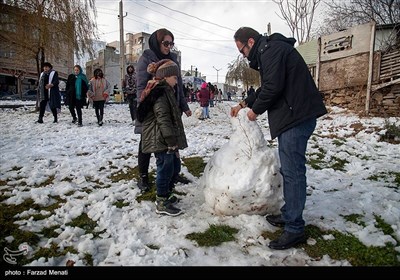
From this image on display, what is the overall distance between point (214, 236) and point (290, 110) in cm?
133

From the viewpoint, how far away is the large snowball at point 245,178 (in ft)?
9.35

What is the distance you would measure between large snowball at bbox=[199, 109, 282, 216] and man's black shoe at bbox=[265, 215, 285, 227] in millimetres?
83

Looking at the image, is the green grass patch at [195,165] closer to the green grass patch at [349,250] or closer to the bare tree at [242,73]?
the green grass patch at [349,250]

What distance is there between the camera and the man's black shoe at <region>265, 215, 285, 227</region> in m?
2.78

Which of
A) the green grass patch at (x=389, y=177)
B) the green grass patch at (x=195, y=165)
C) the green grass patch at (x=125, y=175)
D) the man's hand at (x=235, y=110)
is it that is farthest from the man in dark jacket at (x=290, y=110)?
the green grass patch at (x=125, y=175)

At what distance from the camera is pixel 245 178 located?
2857mm

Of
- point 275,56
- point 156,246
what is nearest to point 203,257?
point 156,246

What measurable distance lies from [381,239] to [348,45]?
11899mm

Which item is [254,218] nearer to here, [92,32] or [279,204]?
[279,204]

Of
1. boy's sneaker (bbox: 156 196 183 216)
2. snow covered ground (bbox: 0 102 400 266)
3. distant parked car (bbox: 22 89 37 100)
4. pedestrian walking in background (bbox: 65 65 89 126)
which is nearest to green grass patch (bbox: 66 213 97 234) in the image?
snow covered ground (bbox: 0 102 400 266)

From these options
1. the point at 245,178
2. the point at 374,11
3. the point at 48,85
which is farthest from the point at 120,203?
the point at 374,11

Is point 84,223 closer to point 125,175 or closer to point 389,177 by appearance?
point 125,175

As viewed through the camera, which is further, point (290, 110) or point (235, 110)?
point (235, 110)

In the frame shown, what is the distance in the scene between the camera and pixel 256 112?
102 inches
